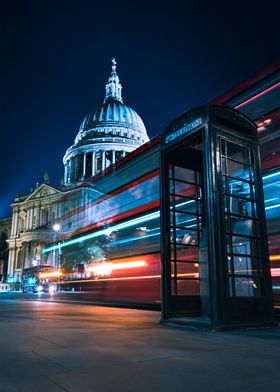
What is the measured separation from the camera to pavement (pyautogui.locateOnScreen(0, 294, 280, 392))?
122 inches

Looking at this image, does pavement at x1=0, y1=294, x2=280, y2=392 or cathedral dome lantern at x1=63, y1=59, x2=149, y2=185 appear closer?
pavement at x1=0, y1=294, x2=280, y2=392

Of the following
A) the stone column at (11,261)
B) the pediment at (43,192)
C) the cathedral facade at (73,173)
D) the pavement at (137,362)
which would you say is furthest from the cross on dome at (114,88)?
the pavement at (137,362)

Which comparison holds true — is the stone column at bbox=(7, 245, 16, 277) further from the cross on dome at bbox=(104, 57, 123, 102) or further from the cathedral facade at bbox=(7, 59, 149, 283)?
the cross on dome at bbox=(104, 57, 123, 102)

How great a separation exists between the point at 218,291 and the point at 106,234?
891cm

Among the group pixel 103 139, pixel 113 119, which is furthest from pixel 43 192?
pixel 113 119

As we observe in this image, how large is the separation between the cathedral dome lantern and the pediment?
22.0 feet

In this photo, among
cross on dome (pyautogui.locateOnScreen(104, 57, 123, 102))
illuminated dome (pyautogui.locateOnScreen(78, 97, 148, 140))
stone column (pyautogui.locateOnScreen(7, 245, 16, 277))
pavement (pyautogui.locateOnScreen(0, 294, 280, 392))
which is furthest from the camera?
cross on dome (pyautogui.locateOnScreen(104, 57, 123, 102))

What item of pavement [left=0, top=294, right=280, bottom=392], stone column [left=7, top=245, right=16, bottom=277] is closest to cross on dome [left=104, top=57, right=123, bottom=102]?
stone column [left=7, top=245, right=16, bottom=277]

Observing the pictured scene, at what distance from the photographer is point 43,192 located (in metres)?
80.8

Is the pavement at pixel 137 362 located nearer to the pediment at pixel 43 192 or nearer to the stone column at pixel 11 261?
the pediment at pixel 43 192

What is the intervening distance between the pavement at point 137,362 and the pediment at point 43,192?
71702 millimetres

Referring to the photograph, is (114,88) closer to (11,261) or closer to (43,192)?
(43,192)

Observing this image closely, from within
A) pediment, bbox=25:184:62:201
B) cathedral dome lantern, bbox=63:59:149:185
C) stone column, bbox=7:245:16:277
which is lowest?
stone column, bbox=7:245:16:277

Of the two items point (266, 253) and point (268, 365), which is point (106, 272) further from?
point (268, 365)
